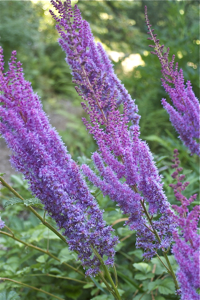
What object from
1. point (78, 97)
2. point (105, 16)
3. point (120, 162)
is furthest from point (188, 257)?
point (105, 16)

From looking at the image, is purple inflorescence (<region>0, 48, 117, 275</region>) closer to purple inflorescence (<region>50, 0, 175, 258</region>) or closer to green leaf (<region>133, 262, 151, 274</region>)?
purple inflorescence (<region>50, 0, 175, 258</region>)

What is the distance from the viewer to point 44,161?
1316 millimetres

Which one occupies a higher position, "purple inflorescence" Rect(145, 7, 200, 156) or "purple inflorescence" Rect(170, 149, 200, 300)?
"purple inflorescence" Rect(145, 7, 200, 156)

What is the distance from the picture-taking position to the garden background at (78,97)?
8.54ft

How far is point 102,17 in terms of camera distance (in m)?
11.2

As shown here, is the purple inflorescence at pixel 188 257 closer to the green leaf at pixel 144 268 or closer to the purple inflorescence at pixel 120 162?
the purple inflorescence at pixel 120 162

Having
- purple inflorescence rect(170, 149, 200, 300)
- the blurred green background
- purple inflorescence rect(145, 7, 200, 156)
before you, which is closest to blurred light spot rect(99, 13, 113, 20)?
the blurred green background

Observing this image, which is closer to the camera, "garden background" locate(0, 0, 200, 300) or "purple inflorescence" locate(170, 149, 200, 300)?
"purple inflorescence" locate(170, 149, 200, 300)

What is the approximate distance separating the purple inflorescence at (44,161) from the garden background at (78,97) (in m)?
0.79

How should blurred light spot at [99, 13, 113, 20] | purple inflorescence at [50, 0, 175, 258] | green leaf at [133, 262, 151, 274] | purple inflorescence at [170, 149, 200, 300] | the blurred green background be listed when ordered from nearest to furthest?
purple inflorescence at [170, 149, 200, 300] < purple inflorescence at [50, 0, 175, 258] < green leaf at [133, 262, 151, 274] < the blurred green background < blurred light spot at [99, 13, 113, 20]

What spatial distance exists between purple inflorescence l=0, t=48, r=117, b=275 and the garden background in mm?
787

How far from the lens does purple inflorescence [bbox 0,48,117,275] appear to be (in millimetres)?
1309

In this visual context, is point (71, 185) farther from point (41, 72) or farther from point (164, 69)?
point (41, 72)

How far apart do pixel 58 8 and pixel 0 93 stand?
0.54 meters
